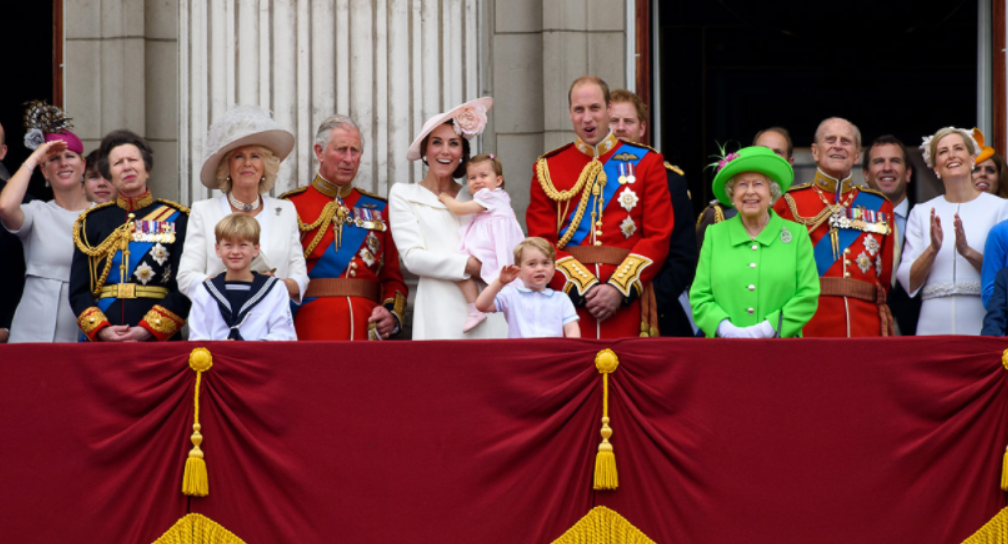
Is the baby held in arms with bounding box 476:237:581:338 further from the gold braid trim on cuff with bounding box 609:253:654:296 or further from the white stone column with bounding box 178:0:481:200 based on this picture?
the white stone column with bounding box 178:0:481:200

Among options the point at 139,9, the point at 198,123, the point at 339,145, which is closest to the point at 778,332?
the point at 339,145

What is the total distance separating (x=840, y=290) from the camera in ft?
23.3

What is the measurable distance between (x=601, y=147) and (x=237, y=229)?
5.91ft

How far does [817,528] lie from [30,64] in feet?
27.8

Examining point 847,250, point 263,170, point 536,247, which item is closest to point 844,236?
point 847,250

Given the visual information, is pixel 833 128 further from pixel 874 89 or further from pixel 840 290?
pixel 874 89

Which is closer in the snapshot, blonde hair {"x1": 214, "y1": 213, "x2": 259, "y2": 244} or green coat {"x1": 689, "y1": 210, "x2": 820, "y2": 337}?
blonde hair {"x1": 214, "y1": 213, "x2": 259, "y2": 244}

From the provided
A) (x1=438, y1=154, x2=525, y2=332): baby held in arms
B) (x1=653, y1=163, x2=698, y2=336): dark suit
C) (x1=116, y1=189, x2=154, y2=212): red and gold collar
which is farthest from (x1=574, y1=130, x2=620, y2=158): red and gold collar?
(x1=116, y1=189, x2=154, y2=212): red and gold collar

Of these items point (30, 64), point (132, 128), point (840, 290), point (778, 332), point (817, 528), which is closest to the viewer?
point (817, 528)

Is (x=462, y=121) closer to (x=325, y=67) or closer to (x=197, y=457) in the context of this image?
(x=325, y=67)

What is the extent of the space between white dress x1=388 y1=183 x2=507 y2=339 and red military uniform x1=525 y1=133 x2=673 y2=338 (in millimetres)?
385

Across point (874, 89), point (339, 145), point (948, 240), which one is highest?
point (874, 89)

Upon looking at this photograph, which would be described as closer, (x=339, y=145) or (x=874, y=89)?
(x=339, y=145)

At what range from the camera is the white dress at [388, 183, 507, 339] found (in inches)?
269
